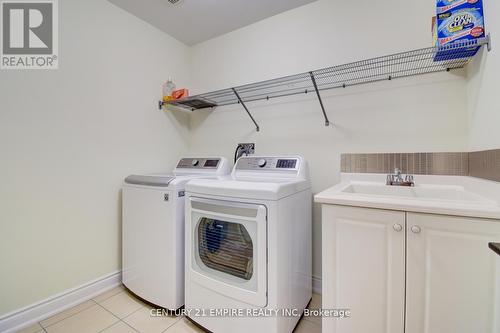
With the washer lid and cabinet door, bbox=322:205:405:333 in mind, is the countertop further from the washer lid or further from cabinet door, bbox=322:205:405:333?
the washer lid

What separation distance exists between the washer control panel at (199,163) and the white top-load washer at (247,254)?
57cm

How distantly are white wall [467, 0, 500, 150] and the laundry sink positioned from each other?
262mm

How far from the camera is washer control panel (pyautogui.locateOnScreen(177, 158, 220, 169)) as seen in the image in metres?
1.94

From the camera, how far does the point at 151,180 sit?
1567mm

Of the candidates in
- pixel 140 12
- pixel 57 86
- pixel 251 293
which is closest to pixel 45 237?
pixel 57 86

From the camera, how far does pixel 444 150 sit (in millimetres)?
1351

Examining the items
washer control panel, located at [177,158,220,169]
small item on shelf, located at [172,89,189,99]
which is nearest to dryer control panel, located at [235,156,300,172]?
washer control panel, located at [177,158,220,169]

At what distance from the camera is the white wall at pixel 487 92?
943 millimetres

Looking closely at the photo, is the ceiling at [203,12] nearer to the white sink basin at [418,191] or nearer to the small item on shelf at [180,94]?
the small item on shelf at [180,94]

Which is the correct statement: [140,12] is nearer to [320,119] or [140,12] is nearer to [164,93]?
[164,93]

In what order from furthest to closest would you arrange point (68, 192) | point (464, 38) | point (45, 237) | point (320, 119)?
1. point (320, 119)
2. point (68, 192)
3. point (45, 237)
4. point (464, 38)

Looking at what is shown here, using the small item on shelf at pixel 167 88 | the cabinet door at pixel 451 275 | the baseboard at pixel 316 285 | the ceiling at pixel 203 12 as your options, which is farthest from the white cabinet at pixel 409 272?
the small item on shelf at pixel 167 88

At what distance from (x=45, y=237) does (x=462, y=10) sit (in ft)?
9.37

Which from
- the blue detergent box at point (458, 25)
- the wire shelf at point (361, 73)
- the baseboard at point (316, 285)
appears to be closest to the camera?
the blue detergent box at point (458, 25)
